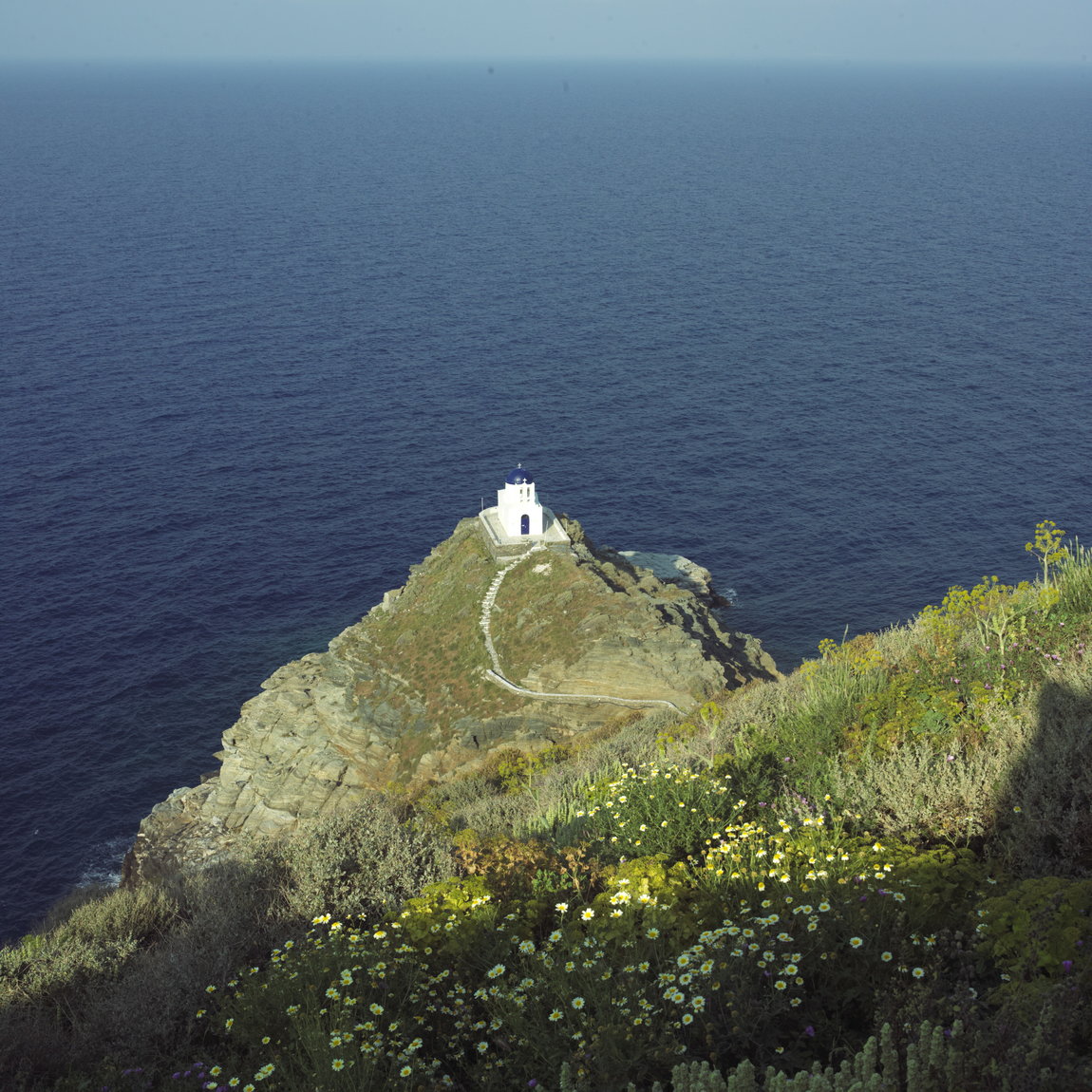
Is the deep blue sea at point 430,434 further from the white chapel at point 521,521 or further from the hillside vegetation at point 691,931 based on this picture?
the hillside vegetation at point 691,931

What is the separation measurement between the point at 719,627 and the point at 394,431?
162 ft

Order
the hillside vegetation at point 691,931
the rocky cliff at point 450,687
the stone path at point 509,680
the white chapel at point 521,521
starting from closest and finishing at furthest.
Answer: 1. the hillside vegetation at point 691,931
2. the stone path at point 509,680
3. the rocky cliff at point 450,687
4. the white chapel at point 521,521

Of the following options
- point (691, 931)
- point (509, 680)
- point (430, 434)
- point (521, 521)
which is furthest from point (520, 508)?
point (691, 931)

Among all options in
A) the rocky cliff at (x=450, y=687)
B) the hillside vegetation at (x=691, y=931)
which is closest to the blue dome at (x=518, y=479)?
the rocky cliff at (x=450, y=687)

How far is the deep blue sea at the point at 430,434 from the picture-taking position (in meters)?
68.6

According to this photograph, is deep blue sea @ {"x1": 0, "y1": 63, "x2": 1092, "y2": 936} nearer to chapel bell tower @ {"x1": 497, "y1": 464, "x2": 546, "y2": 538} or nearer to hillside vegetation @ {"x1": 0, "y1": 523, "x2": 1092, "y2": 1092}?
chapel bell tower @ {"x1": 497, "y1": 464, "x2": 546, "y2": 538}

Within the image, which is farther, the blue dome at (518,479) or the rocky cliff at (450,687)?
the blue dome at (518,479)

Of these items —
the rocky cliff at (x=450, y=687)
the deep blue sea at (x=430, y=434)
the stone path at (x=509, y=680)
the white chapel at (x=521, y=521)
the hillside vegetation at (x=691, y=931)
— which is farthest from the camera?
the deep blue sea at (x=430, y=434)

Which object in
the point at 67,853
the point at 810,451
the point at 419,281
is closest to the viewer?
the point at 67,853

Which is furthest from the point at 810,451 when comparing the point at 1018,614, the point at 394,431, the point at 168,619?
the point at 1018,614

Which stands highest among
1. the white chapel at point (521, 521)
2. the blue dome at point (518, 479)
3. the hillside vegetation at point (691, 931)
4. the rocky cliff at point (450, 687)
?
the hillside vegetation at point (691, 931)

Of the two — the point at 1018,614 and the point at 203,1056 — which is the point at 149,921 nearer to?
the point at 203,1056

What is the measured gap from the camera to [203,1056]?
10.8 meters

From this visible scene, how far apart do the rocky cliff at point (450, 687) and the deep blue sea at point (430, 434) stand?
5.83 m
